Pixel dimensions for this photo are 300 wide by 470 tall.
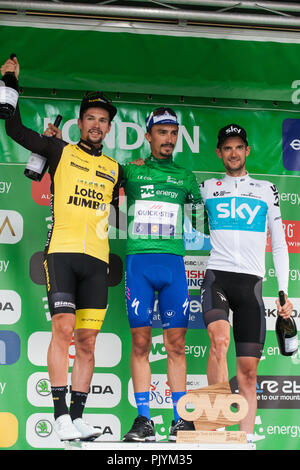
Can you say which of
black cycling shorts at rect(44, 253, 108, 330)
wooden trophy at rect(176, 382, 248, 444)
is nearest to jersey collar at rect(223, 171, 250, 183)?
black cycling shorts at rect(44, 253, 108, 330)

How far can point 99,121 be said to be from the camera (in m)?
4.05

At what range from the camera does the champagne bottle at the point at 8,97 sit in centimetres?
363

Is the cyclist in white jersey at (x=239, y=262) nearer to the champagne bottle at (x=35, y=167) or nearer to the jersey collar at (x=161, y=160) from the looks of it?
the jersey collar at (x=161, y=160)

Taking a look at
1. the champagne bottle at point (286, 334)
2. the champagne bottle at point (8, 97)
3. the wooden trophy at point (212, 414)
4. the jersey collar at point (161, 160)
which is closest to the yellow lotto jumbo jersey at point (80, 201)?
the jersey collar at point (161, 160)

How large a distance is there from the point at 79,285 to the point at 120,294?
0.76 m

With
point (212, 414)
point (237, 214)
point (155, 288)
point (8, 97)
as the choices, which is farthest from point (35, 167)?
point (212, 414)

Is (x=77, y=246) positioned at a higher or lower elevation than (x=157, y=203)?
lower

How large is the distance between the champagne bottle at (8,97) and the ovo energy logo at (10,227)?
100 centimetres

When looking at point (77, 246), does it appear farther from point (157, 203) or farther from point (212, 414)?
point (212, 414)

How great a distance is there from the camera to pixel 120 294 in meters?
4.57

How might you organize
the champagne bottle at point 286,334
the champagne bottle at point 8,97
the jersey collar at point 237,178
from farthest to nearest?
the jersey collar at point 237,178, the champagne bottle at point 286,334, the champagne bottle at point 8,97

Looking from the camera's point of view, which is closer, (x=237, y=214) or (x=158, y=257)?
(x=158, y=257)

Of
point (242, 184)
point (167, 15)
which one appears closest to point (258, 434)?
point (242, 184)

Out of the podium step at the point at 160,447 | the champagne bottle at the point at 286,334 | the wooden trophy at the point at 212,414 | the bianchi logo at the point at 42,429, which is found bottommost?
the bianchi logo at the point at 42,429
